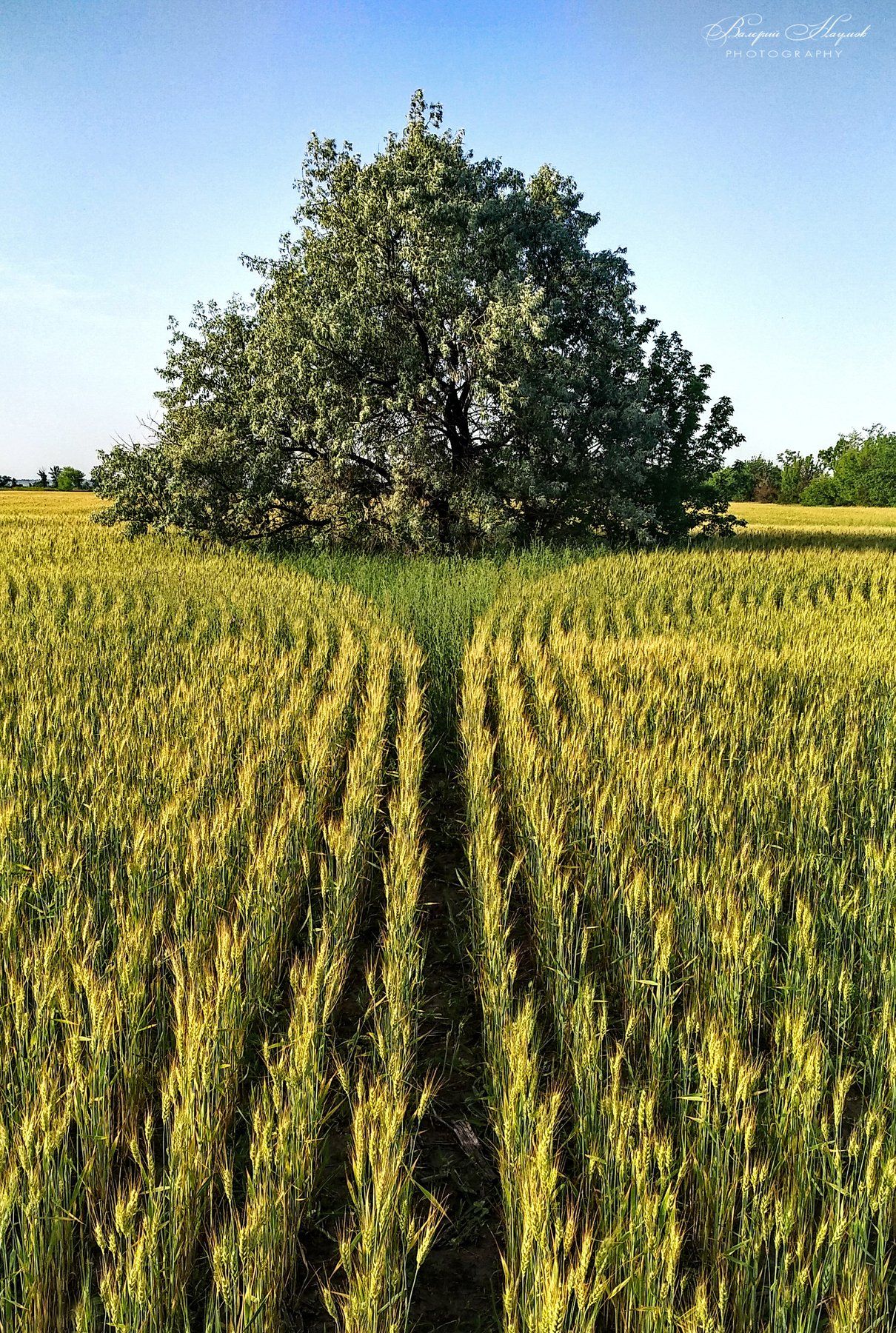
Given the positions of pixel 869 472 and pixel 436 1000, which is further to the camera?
pixel 869 472

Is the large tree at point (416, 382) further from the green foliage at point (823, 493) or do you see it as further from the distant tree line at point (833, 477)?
the green foliage at point (823, 493)

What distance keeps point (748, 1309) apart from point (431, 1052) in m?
1.47

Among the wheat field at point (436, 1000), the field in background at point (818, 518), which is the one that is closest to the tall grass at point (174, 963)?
the wheat field at point (436, 1000)

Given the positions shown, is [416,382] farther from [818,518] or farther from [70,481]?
[70,481]

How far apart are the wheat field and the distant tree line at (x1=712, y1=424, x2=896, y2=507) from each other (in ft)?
208

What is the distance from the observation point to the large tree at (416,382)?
14219 mm

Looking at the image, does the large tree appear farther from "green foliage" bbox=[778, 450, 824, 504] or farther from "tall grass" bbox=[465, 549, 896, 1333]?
"green foliage" bbox=[778, 450, 824, 504]

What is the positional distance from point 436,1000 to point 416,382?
13.4 meters

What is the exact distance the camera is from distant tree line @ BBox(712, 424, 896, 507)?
72.1 metres

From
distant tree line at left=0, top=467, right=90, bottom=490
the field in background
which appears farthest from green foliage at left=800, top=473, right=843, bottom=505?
distant tree line at left=0, top=467, right=90, bottom=490

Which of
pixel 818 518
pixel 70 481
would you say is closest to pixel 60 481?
pixel 70 481

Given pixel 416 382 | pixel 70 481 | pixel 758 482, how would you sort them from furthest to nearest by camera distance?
pixel 758 482, pixel 70 481, pixel 416 382

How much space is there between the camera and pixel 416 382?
14.9 m

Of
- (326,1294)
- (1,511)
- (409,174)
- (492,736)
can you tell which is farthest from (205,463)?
(1,511)
